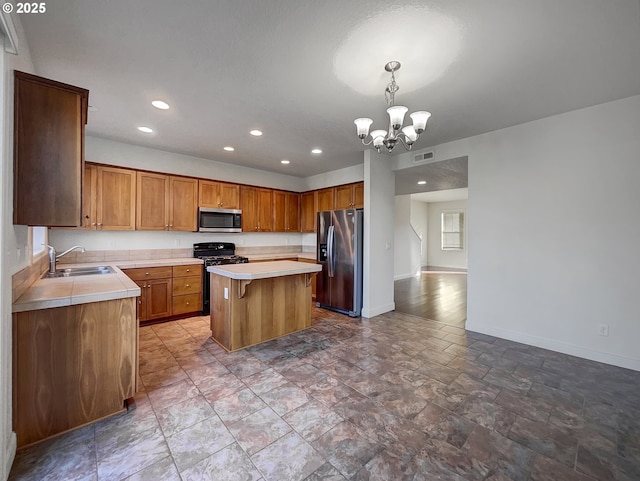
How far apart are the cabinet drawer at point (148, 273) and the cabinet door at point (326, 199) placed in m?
3.01

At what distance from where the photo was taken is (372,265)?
14.4 feet

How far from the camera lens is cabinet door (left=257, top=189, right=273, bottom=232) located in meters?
5.48

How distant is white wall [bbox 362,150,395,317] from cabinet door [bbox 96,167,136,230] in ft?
11.8

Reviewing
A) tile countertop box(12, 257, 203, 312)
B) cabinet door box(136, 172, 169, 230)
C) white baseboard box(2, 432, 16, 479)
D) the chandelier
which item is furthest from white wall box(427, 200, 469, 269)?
white baseboard box(2, 432, 16, 479)

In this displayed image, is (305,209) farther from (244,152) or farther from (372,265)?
(372,265)

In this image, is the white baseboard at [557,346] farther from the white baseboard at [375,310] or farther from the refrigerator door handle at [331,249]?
the refrigerator door handle at [331,249]

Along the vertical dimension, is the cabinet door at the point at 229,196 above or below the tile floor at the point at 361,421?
above

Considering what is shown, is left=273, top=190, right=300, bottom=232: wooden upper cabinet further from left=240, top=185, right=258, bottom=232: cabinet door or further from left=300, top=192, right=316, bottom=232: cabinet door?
left=240, top=185, right=258, bottom=232: cabinet door

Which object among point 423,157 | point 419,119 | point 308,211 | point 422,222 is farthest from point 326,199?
point 422,222

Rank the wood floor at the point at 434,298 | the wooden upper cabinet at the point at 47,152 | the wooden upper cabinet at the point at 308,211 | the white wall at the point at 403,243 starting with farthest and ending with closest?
the white wall at the point at 403,243 → the wooden upper cabinet at the point at 308,211 → the wood floor at the point at 434,298 → the wooden upper cabinet at the point at 47,152

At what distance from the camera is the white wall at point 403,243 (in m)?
8.22

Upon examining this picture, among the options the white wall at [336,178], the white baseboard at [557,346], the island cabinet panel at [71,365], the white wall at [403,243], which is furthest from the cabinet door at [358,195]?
the island cabinet panel at [71,365]

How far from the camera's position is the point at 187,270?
13.9 feet

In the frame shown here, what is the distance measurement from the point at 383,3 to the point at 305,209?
4.58m
